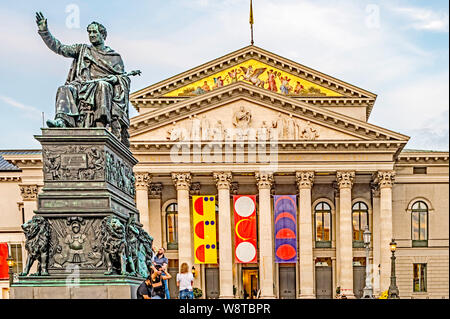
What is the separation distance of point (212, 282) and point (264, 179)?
1096 centimetres

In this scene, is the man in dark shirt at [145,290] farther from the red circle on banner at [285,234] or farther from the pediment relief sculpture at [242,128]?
the pediment relief sculpture at [242,128]

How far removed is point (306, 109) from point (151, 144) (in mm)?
12746

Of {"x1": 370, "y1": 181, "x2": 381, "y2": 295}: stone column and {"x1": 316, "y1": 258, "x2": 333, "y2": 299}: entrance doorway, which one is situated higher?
{"x1": 370, "y1": 181, "x2": 381, "y2": 295}: stone column

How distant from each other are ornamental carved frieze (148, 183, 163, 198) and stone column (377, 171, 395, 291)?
1878 centimetres

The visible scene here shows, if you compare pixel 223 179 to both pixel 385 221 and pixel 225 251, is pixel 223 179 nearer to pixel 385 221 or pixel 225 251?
pixel 225 251

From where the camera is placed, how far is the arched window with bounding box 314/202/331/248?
7306cm

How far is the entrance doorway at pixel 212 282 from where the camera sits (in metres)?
72.6

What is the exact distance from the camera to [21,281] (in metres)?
11.1

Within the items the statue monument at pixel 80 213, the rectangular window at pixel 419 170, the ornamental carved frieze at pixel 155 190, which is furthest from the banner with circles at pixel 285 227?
the statue monument at pixel 80 213

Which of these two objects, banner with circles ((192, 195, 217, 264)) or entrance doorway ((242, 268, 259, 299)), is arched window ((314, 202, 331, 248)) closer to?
entrance doorway ((242, 268, 259, 299))

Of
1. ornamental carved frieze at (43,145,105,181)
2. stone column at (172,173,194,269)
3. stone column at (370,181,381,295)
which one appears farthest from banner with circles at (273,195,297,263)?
ornamental carved frieze at (43,145,105,181)

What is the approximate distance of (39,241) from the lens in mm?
11227
